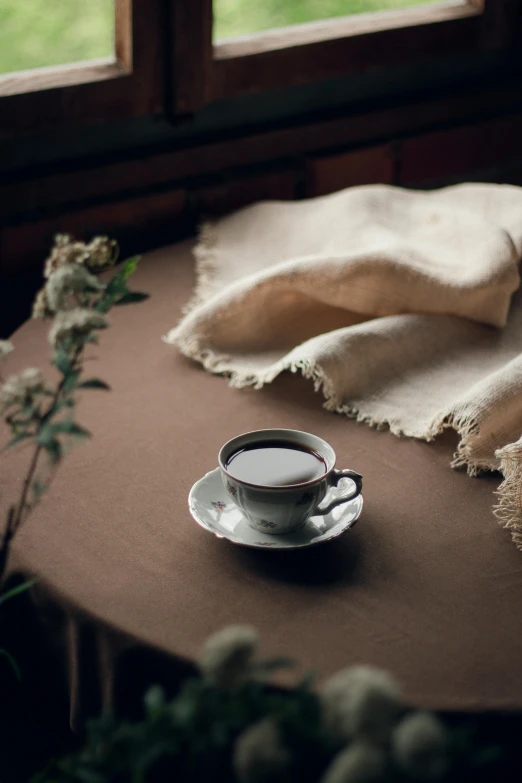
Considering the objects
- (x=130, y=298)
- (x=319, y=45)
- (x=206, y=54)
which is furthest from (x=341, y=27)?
(x=130, y=298)

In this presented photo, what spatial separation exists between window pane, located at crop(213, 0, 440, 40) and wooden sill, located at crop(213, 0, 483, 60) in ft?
0.05

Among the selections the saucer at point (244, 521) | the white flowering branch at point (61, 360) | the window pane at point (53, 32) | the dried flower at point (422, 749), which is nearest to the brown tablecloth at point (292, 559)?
the saucer at point (244, 521)

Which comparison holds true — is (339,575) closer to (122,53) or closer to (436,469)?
(436,469)

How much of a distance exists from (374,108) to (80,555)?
4.63 ft

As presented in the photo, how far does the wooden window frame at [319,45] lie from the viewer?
1.67 m

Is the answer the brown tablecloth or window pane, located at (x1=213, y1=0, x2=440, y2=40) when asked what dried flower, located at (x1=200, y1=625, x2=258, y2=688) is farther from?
window pane, located at (x1=213, y1=0, x2=440, y2=40)

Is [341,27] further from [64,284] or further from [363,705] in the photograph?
[363,705]

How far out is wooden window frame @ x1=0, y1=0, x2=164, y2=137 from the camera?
1.52 meters

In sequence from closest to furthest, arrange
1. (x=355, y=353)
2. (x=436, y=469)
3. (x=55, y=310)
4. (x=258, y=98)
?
(x=55, y=310), (x=436, y=469), (x=355, y=353), (x=258, y=98)

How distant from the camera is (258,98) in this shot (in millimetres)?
1858

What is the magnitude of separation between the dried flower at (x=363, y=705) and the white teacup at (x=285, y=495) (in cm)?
42

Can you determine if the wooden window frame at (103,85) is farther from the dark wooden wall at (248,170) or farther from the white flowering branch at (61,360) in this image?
the white flowering branch at (61,360)

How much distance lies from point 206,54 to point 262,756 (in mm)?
1465

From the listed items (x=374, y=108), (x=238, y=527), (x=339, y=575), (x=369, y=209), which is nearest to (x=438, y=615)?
(x=339, y=575)
